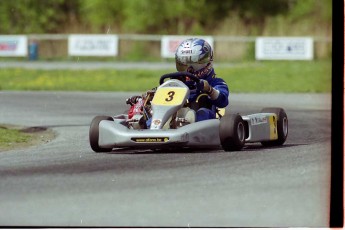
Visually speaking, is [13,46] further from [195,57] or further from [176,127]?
[176,127]

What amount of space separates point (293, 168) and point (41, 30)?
34.7 metres

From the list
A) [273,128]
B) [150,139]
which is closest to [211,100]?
[273,128]

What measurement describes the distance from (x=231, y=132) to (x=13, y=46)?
2834 centimetres

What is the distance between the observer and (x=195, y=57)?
34.6 feet

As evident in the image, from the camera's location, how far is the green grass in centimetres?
2356

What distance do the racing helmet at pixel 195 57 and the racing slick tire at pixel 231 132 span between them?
838 mm

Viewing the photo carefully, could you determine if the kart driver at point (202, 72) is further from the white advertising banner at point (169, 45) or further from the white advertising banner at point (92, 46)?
the white advertising banner at point (92, 46)

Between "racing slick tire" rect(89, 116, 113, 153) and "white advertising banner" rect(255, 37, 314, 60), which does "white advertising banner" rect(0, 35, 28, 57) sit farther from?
"racing slick tire" rect(89, 116, 113, 153)

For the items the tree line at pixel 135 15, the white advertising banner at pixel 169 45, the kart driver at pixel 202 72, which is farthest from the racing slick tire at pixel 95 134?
the tree line at pixel 135 15

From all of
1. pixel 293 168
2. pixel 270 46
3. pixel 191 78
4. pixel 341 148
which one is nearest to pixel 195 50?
pixel 191 78

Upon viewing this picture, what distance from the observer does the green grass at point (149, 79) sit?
23.6 meters

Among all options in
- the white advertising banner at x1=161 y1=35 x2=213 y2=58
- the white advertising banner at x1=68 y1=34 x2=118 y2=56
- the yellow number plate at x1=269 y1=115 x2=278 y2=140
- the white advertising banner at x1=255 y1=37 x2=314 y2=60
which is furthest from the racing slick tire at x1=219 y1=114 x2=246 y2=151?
the white advertising banner at x1=68 y1=34 x2=118 y2=56

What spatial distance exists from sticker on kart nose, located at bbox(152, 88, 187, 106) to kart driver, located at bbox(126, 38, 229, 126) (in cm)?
25

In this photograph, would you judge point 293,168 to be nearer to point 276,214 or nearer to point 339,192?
point 339,192
